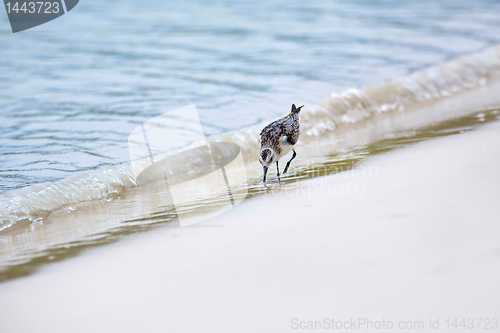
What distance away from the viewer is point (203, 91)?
6449 mm

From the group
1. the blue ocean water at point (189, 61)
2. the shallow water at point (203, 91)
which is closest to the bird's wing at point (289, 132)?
the shallow water at point (203, 91)

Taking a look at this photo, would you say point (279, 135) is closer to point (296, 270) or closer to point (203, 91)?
point (296, 270)

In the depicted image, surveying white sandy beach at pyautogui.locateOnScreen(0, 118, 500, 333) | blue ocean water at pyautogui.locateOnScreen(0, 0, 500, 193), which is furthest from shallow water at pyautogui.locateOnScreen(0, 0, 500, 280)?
white sandy beach at pyautogui.locateOnScreen(0, 118, 500, 333)

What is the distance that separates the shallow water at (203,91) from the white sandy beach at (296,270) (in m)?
0.45

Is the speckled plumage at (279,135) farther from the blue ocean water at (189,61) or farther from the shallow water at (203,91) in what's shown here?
the blue ocean water at (189,61)

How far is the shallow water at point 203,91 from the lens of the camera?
3727mm

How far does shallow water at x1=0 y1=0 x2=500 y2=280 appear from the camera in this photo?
373 centimetres

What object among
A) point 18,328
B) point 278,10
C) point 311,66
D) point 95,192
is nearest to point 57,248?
point 18,328

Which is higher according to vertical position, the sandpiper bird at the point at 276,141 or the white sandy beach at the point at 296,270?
the sandpiper bird at the point at 276,141

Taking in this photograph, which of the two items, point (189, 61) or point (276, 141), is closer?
point (276, 141)

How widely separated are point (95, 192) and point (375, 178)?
2.20 metres

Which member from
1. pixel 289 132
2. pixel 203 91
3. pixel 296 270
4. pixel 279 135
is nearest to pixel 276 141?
pixel 279 135

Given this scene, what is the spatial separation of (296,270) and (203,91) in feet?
14.9

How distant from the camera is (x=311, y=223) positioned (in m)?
2.70
